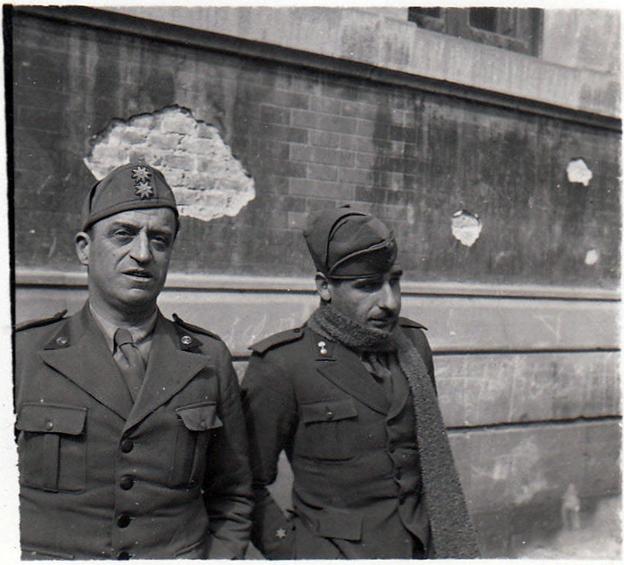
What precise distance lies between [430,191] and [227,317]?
1.87m

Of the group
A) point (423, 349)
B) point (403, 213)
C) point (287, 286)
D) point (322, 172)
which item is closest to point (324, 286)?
point (423, 349)

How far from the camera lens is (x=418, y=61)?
4.69m

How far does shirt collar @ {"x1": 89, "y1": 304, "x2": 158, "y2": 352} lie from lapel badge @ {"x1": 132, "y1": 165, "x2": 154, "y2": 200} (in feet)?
1.40

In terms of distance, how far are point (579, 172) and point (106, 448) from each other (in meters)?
4.80

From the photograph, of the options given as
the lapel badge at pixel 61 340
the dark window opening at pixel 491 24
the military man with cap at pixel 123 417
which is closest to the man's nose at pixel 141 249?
the military man with cap at pixel 123 417

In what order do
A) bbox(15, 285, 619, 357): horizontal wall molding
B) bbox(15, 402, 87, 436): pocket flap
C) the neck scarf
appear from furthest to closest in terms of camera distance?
bbox(15, 285, 619, 357): horizontal wall molding → the neck scarf → bbox(15, 402, 87, 436): pocket flap

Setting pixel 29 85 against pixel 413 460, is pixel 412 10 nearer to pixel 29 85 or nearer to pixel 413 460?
pixel 29 85

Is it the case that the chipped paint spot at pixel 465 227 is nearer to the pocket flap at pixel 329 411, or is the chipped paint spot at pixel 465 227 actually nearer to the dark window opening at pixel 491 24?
the dark window opening at pixel 491 24

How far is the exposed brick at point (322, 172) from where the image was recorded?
14.3 ft

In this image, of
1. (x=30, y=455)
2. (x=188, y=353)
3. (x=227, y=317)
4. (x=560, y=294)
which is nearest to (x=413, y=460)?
(x=188, y=353)

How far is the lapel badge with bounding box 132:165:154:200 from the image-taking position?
7.15 feet

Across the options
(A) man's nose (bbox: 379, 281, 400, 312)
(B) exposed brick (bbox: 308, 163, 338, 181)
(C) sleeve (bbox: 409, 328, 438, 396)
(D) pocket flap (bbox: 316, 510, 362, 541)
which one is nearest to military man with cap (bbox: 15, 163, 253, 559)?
(D) pocket flap (bbox: 316, 510, 362, 541)

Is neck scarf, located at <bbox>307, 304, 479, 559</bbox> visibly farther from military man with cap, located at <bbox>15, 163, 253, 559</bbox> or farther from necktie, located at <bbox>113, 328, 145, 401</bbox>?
necktie, located at <bbox>113, 328, 145, 401</bbox>

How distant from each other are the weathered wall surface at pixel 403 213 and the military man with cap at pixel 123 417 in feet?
4.93
